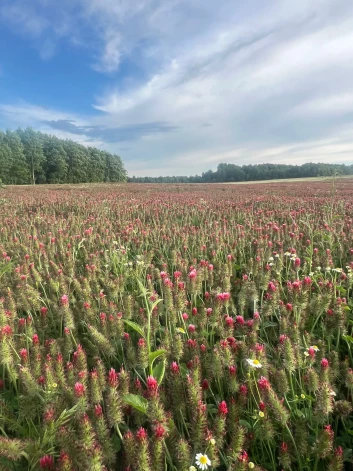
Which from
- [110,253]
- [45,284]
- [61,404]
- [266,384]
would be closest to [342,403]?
[266,384]

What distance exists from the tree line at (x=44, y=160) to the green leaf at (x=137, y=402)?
7296 cm

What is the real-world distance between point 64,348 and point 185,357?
921 millimetres

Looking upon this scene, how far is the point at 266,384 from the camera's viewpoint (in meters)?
1.83

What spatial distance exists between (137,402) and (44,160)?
8278cm

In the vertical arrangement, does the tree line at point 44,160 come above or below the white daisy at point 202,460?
above

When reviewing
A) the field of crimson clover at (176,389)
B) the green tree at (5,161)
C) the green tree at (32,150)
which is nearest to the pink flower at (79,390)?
the field of crimson clover at (176,389)

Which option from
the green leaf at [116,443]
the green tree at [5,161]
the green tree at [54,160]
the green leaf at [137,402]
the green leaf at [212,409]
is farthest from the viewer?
the green tree at [54,160]

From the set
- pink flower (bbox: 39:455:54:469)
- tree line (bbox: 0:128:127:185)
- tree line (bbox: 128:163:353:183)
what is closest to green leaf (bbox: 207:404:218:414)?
pink flower (bbox: 39:455:54:469)

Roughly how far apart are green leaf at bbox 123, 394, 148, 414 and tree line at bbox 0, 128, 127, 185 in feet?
239

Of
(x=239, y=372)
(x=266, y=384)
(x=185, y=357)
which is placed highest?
(x=266, y=384)

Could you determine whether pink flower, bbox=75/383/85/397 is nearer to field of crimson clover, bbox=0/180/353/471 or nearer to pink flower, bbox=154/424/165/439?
field of crimson clover, bbox=0/180/353/471

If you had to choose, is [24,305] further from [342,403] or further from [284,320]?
[342,403]

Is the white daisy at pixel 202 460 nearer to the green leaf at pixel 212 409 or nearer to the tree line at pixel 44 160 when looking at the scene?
the green leaf at pixel 212 409

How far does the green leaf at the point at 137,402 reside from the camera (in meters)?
1.69
